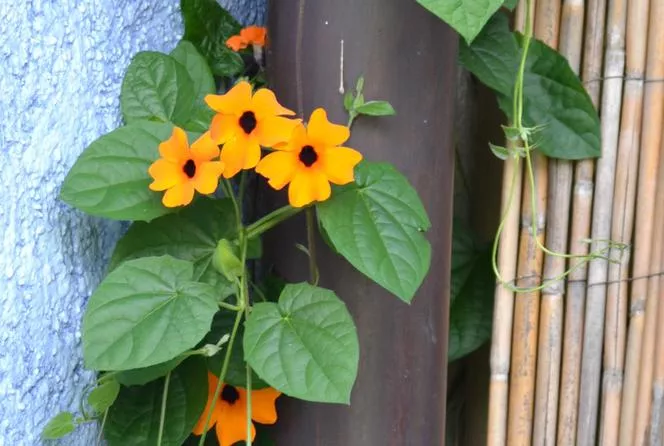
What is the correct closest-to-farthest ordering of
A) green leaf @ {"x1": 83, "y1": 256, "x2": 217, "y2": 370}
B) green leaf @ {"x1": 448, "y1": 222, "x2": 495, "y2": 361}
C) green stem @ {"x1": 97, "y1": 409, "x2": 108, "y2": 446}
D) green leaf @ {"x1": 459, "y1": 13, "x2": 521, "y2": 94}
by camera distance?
green leaf @ {"x1": 83, "y1": 256, "x2": 217, "y2": 370}, green stem @ {"x1": 97, "y1": 409, "x2": 108, "y2": 446}, green leaf @ {"x1": 459, "y1": 13, "x2": 521, "y2": 94}, green leaf @ {"x1": 448, "y1": 222, "x2": 495, "y2": 361}

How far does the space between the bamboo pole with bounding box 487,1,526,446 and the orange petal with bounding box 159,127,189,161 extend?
0.36 m

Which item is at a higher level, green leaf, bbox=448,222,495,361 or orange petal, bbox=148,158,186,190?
orange petal, bbox=148,158,186,190

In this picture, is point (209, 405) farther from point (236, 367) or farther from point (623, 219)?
point (623, 219)

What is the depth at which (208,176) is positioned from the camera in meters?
0.64

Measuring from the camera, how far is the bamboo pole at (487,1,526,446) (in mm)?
854

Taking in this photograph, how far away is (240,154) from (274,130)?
3 centimetres

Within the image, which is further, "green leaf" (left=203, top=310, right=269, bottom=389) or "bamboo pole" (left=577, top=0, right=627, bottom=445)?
"bamboo pole" (left=577, top=0, right=627, bottom=445)

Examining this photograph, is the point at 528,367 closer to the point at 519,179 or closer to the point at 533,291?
the point at 533,291

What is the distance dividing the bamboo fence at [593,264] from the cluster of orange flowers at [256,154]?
0.88 feet

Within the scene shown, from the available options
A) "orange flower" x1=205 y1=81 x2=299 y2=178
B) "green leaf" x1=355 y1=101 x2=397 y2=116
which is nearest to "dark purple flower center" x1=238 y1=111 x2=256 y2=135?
"orange flower" x1=205 y1=81 x2=299 y2=178

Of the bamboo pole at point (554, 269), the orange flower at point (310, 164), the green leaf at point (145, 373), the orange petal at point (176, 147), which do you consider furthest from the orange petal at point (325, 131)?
the bamboo pole at point (554, 269)

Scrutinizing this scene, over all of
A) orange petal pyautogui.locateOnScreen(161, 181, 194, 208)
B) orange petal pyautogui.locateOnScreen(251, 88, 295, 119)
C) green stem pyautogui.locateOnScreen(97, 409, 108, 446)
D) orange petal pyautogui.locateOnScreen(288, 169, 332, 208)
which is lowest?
green stem pyautogui.locateOnScreen(97, 409, 108, 446)

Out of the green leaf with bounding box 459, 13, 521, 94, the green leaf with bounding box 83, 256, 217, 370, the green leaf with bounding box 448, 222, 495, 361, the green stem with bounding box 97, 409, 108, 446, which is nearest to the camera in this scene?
the green leaf with bounding box 83, 256, 217, 370

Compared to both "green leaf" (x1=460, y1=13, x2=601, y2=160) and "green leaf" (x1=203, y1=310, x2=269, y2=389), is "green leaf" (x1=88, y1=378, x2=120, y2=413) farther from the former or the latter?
"green leaf" (x1=460, y1=13, x2=601, y2=160)
